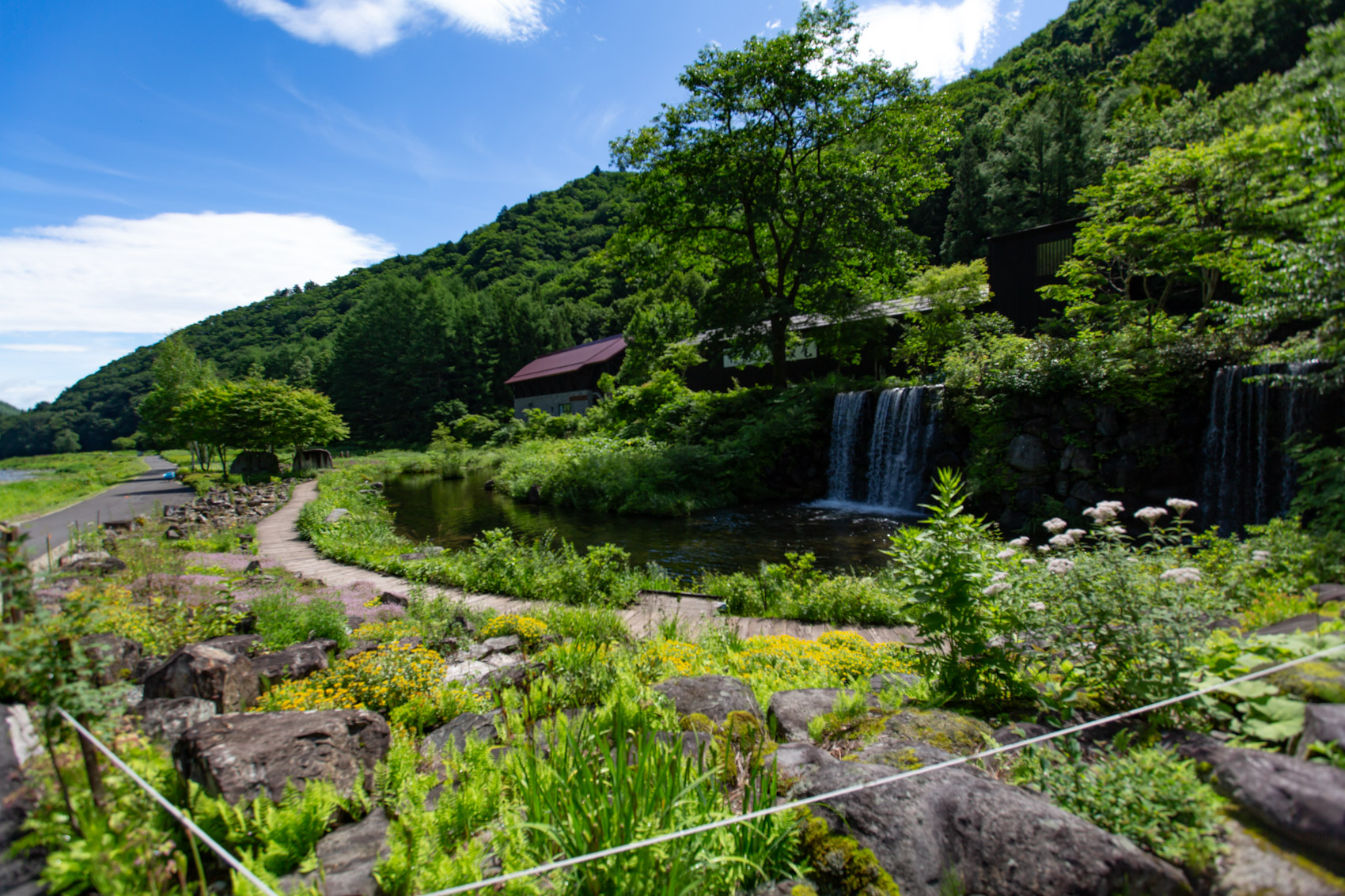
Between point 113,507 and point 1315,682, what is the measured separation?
891 inches

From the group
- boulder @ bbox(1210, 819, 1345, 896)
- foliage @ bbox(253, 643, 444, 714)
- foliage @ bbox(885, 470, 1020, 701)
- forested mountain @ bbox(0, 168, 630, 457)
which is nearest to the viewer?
boulder @ bbox(1210, 819, 1345, 896)

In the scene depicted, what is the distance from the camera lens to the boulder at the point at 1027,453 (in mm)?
12680

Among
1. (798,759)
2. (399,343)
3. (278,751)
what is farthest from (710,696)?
(399,343)

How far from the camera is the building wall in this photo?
42.9m

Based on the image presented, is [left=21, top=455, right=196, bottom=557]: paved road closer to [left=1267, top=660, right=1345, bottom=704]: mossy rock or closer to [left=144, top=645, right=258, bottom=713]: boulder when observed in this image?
[left=144, top=645, right=258, bottom=713]: boulder

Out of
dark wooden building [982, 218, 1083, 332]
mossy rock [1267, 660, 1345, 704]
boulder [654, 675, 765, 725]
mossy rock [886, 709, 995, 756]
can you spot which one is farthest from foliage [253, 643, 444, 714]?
dark wooden building [982, 218, 1083, 332]

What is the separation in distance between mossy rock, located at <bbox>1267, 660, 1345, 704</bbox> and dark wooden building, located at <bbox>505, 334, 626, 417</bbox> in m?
40.5

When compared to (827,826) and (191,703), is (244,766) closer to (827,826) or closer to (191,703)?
(191,703)

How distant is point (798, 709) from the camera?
3703mm

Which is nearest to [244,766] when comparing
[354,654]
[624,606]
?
[354,654]

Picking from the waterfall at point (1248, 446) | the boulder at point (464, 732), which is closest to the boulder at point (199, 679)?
the boulder at point (464, 732)

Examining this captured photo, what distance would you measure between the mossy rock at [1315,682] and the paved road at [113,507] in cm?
1142

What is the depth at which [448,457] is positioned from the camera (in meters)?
35.1

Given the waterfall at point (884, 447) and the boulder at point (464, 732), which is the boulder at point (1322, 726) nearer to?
the boulder at point (464, 732)
